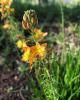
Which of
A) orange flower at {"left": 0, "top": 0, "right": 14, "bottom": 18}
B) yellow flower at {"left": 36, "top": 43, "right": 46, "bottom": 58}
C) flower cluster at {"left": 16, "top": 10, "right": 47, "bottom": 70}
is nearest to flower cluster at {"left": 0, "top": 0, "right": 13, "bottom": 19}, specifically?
orange flower at {"left": 0, "top": 0, "right": 14, "bottom": 18}

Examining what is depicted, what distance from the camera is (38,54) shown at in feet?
8.80

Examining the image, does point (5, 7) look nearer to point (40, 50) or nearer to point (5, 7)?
point (5, 7)

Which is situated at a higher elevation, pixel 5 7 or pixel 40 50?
pixel 5 7

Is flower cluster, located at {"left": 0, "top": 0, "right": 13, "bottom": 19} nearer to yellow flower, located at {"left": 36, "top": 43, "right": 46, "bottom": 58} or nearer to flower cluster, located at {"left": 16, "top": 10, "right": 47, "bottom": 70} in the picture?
flower cluster, located at {"left": 16, "top": 10, "right": 47, "bottom": 70}

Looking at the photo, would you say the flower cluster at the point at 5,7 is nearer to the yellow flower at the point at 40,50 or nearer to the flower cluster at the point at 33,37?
the flower cluster at the point at 33,37

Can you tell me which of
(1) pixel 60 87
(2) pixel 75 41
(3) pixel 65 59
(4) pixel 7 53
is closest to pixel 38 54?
(1) pixel 60 87

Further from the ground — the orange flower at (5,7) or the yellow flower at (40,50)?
the orange flower at (5,7)

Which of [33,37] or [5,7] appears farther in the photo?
[5,7]

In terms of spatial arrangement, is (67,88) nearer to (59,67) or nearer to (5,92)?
(59,67)

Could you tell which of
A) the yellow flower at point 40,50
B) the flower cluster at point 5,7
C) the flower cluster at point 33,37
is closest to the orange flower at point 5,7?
the flower cluster at point 5,7

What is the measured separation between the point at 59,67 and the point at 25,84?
0.60m

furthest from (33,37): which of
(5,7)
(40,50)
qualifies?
(5,7)

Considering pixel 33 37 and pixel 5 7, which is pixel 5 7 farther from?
pixel 33 37

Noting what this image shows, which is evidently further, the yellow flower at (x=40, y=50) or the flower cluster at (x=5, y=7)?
the flower cluster at (x=5, y=7)
